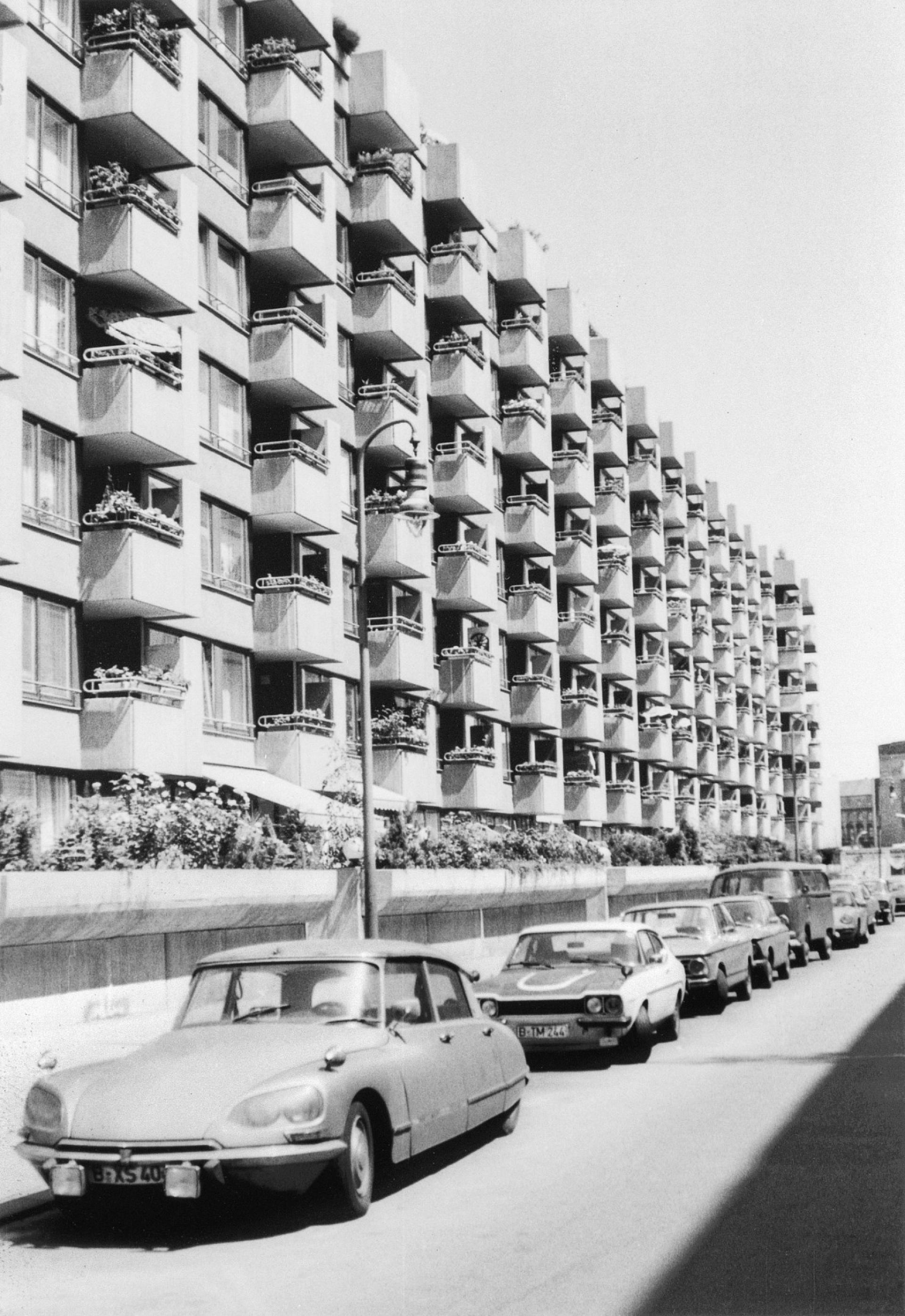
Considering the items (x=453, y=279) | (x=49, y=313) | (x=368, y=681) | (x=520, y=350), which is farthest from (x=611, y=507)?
(x=368, y=681)

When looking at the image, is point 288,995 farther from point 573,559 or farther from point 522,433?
point 573,559

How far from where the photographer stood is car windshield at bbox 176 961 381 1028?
906cm

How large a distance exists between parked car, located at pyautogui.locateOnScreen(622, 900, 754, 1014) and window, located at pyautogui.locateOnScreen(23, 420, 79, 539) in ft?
35.5

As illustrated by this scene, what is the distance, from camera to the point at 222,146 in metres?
30.5

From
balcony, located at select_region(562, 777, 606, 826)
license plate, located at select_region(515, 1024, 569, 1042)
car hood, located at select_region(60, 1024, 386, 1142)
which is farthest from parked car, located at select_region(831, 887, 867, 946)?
car hood, located at select_region(60, 1024, 386, 1142)

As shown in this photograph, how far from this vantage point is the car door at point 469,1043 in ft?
32.0

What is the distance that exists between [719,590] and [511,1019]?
62594 mm

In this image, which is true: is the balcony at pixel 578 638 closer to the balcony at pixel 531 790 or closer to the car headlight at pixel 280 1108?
the balcony at pixel 531 790

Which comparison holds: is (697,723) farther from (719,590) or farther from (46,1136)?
(46,1136)

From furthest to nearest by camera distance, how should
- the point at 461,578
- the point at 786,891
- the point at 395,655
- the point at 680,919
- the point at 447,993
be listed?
the point at 461,578 → the point at 395,655 → the point at 786,891 → the point at 680,919 → the point at 447,993

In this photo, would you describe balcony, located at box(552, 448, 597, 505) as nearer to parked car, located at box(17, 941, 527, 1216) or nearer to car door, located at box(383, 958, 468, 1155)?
parked car, located at box(17, 941, 527, 1216)

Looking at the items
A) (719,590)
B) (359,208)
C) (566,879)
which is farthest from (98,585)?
(719,590)

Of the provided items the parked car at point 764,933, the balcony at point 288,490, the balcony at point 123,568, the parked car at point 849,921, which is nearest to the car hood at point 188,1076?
the parked car at point 764,933

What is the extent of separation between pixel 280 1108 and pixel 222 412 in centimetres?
2334
